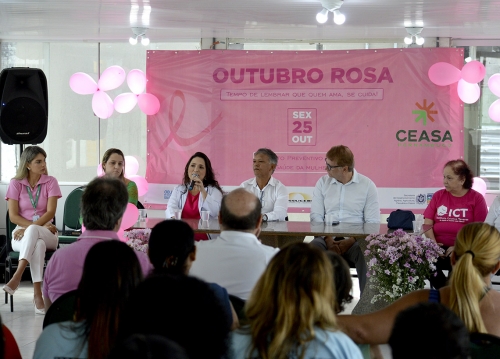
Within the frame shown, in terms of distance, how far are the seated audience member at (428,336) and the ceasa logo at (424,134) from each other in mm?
6115

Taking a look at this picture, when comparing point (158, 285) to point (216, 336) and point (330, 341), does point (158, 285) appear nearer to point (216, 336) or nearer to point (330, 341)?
point (216, 336)

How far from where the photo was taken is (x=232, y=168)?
24.5 ft

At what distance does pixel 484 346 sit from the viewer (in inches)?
76.3

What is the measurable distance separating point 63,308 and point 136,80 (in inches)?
202

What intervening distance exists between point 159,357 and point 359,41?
7044mm

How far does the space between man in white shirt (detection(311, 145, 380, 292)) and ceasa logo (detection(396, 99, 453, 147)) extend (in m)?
1.86

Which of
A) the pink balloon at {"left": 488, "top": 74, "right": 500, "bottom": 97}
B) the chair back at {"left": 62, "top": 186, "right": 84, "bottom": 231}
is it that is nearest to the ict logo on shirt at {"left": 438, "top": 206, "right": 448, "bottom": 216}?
the pink balloon at {"left": 488, "top": 74, "right": 500, "bottom": 97}

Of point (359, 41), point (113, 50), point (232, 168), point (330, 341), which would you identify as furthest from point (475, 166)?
point (330, 341)

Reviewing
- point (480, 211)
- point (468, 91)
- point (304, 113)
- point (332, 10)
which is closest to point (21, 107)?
point (304, 113)

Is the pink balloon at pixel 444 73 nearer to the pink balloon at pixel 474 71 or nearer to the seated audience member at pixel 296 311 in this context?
the pink balloon at pixel 474 71

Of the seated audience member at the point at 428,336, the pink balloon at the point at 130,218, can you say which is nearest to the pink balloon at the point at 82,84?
the pink balloon at the point at 130,218

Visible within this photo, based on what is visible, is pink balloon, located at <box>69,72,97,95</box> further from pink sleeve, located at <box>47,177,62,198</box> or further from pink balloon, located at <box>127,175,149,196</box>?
pink sleeve, located at <box>47,177,62,198</box>

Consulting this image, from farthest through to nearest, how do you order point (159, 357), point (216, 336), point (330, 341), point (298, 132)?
point (298, 132) → point (330, 341) → point (216, 336) → point (159, 357)

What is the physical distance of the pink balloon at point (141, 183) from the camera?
725 cm
